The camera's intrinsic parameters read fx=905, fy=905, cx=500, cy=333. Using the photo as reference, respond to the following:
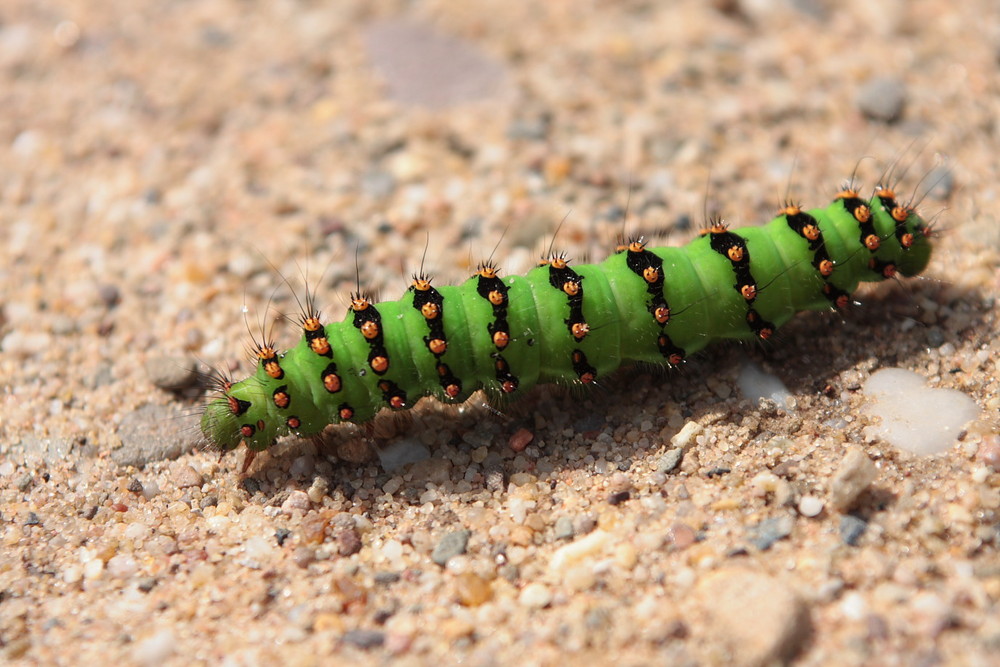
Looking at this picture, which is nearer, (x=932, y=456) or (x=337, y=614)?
(x=337, y=614)

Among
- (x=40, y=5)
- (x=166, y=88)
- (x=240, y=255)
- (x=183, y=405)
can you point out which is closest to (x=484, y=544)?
(x=183, y=405)

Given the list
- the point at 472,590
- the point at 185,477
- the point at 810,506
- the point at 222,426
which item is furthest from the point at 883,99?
the point at 185,477

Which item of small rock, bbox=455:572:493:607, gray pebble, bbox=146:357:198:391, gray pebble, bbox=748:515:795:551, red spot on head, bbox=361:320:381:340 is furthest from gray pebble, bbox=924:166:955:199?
gray pebble, bbox=146:357:198:391

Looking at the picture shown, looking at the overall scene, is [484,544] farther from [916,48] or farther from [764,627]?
[916,48]

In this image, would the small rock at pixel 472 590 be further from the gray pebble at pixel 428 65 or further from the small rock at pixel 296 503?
the gray pebble at pixel 428 65

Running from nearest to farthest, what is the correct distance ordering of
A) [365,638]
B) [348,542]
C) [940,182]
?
1. [365,638]
2. [348,542]
3. [940,182]

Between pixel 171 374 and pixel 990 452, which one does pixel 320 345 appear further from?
pixel 990 452
